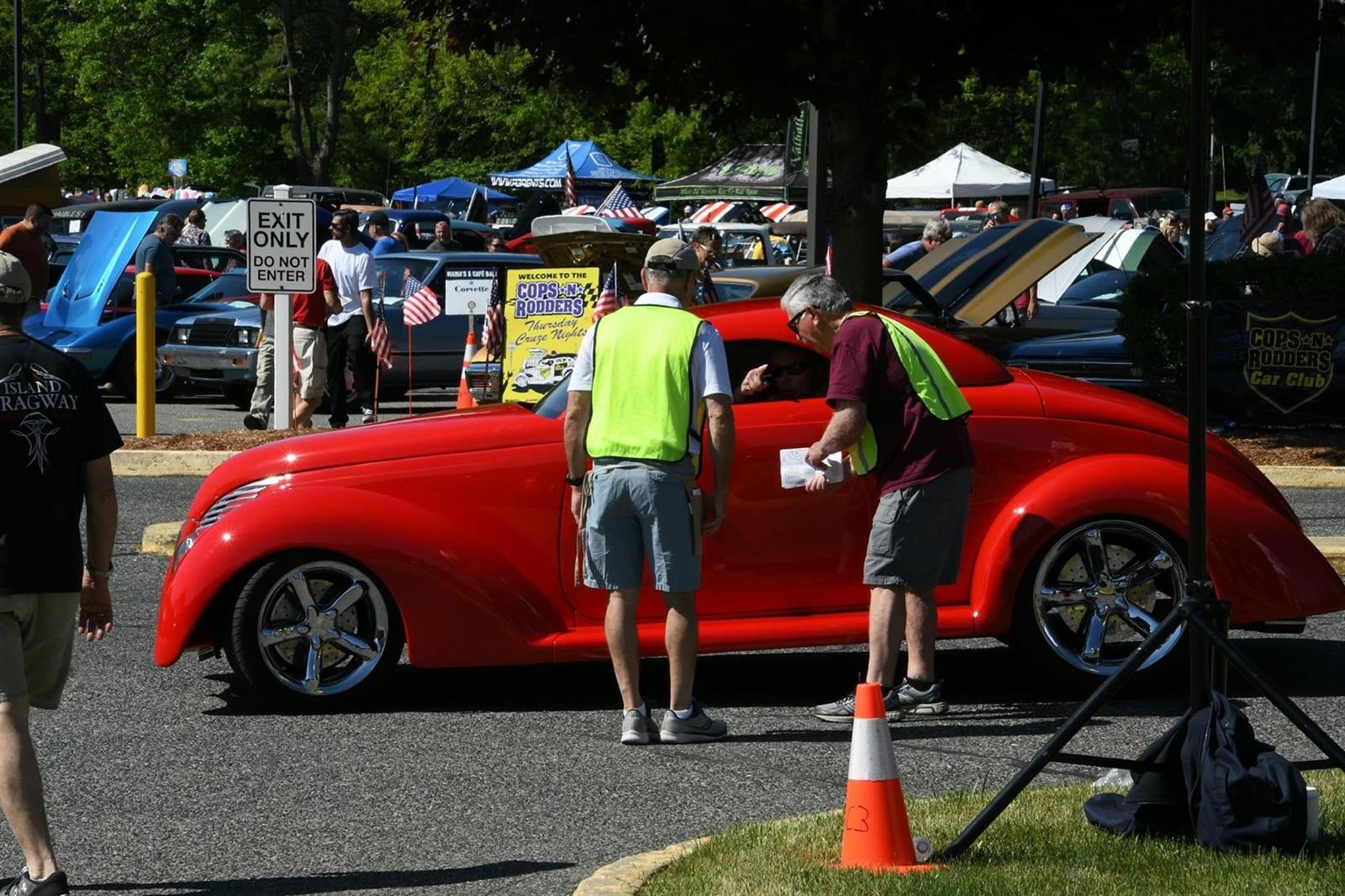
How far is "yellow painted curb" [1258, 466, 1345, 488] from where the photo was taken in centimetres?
1356

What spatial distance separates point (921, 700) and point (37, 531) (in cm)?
349

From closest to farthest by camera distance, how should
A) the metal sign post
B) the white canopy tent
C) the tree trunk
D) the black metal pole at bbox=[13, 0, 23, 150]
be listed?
the metal sign post
the black metal pole at bbox=[13, 0, 23, 150]
the white canopy tent
the tree trunk

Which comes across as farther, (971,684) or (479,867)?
(971,684)

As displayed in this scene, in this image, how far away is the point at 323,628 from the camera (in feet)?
24.1

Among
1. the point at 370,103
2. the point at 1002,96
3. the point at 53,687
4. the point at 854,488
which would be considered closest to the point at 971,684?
the point at 854,488

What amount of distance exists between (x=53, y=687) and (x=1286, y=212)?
72.3ft

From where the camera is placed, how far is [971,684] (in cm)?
800

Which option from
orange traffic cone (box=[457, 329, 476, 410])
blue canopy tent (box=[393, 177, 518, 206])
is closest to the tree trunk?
blue canopy tent (box=[393, 177, 518, 206])

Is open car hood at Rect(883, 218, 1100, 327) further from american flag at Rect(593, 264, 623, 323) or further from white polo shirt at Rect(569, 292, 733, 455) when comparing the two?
white polo shirt at Rect(569, 292, 733, 455)

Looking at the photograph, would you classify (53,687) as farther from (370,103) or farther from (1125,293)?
(370,103)

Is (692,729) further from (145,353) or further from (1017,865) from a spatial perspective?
(145,353)

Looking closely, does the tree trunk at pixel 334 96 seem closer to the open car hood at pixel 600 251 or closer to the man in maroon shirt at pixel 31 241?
the man in maroon shirt at pixel 31 241

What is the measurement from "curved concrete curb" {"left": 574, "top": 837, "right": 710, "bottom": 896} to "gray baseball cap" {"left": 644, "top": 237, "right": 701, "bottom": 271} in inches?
89.3

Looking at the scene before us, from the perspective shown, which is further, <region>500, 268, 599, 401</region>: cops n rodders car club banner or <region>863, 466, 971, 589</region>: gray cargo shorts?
<region>500, 268, 599, 401</region>: cops n rodders car club banner
